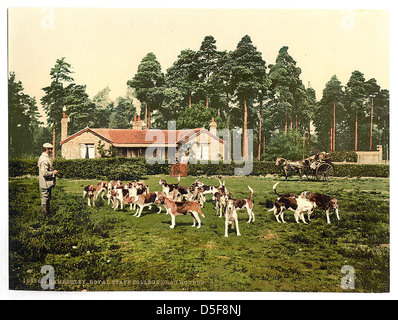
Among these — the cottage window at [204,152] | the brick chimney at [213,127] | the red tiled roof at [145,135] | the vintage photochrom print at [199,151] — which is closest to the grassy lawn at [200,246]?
the vintage photochrom print at [199,151]

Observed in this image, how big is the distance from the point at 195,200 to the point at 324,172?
3.19m

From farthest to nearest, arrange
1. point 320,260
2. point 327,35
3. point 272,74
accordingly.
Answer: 1. point 272,74
2. point 327,35
3. point 320,260

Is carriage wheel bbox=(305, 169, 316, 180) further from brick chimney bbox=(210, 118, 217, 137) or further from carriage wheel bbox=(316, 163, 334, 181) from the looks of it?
brick chimney bbox=(210, 118, 217, 137)

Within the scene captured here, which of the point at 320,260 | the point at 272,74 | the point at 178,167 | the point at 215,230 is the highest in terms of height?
the point at 272,74

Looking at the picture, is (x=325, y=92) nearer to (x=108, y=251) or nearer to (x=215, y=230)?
(x=215, y=230)

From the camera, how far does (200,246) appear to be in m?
5.50

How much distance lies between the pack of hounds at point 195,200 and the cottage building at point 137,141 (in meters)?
0.75

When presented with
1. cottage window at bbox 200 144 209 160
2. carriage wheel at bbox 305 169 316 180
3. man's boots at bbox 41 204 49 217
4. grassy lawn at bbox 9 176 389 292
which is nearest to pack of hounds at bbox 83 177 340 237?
grassy lawn at bbox 9 176 389 292

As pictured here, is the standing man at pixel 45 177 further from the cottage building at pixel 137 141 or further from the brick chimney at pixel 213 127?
the brick chimney at pixel 213 127

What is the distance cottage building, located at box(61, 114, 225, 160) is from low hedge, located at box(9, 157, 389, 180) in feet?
0.57

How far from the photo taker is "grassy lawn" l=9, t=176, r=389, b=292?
536 centimetres

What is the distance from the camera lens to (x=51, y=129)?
6.25 metres

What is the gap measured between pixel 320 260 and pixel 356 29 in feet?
16.5

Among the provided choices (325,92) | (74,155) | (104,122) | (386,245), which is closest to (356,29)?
(325,92)
